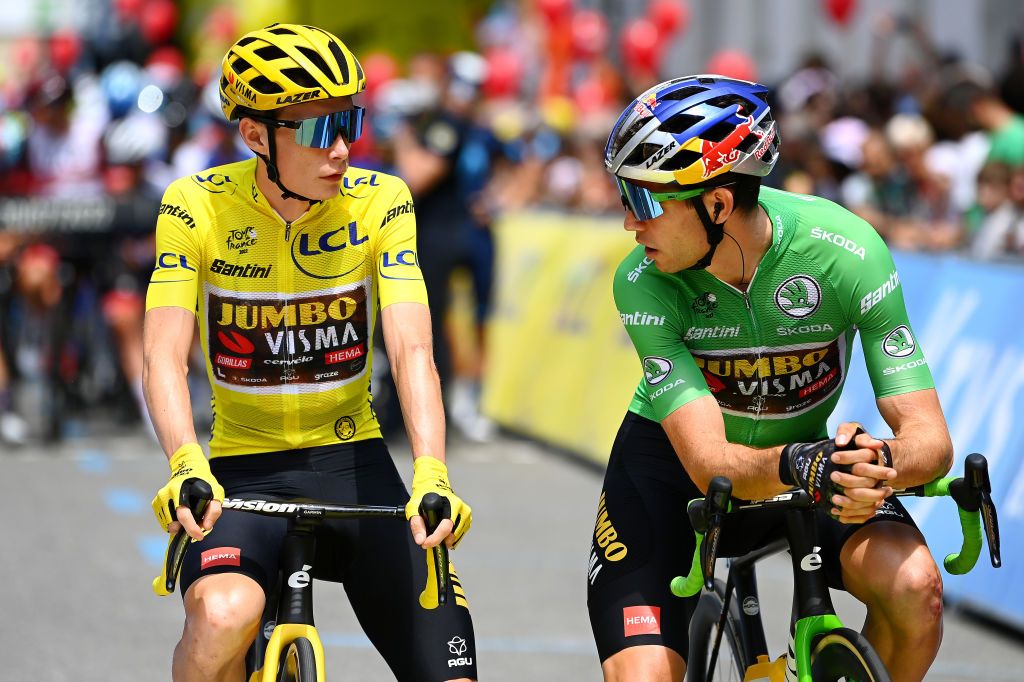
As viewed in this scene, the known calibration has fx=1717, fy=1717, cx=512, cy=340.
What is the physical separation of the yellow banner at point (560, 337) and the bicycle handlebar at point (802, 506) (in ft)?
21.2

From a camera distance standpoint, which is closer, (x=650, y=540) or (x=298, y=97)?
(x=298, y=97)

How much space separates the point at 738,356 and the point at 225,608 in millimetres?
1485

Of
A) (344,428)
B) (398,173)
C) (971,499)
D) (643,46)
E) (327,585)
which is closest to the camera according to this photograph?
(971,499)

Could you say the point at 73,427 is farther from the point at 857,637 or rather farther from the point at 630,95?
the point at 857,637

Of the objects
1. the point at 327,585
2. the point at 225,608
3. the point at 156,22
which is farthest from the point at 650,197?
the point at 156,22

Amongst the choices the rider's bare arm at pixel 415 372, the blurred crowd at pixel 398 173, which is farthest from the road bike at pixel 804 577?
the blurred crowd at pixel 398 173

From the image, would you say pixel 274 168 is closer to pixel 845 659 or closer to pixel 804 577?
pixel 804 577

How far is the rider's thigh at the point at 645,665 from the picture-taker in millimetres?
4266

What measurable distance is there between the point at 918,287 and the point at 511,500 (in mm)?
3212

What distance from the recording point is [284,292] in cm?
457

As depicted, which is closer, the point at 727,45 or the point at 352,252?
the point at 352,252

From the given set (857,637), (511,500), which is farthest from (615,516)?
(511,500)

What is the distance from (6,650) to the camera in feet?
23.9

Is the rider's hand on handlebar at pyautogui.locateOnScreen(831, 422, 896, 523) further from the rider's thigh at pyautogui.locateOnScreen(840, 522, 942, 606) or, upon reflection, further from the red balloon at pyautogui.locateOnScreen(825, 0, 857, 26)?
the red balloon at pyautogui.locateOnScreen(825, 0, 857, 26)
